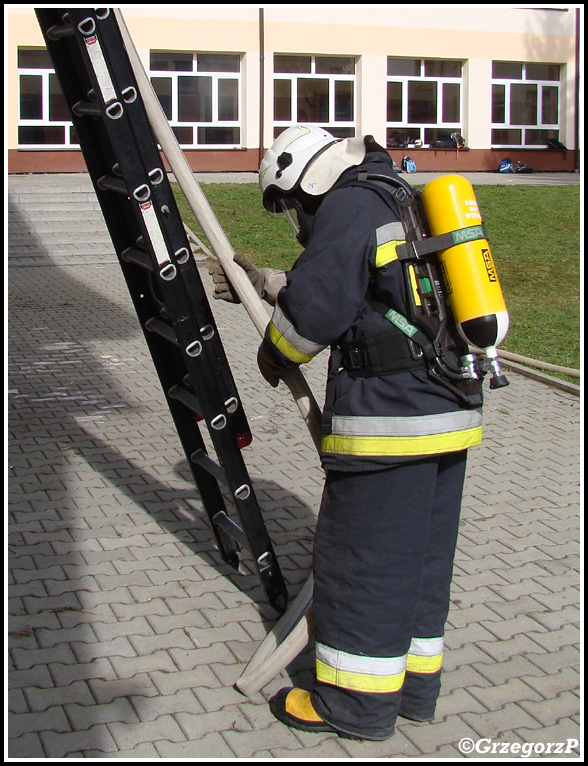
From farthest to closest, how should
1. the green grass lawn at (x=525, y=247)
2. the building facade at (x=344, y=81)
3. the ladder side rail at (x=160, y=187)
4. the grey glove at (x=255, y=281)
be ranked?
the building facade at (x=344, y=81)
the green grass lawn at (x=525, y=247)
the grey glove at (x=255, y=281)
the ladder side rail at (x=160, y=187)

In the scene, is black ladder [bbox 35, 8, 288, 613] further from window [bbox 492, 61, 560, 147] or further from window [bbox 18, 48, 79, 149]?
window [bbox 492, 61, 560, 147]

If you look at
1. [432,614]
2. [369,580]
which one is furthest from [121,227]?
[432,614]

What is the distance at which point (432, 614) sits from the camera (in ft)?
11.0

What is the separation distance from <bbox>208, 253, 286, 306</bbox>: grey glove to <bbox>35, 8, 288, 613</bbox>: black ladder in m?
0.08

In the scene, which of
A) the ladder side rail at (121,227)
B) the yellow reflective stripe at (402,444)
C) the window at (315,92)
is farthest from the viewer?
the window at (315,92)

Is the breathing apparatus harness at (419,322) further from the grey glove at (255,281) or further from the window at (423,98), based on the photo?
the window at (423,98)

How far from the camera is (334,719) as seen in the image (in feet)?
10.4

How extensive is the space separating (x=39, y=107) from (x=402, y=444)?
2467 centimetres

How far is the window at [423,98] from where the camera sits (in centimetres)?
2873

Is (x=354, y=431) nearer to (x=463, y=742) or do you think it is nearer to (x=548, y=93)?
(x=463, y=742)

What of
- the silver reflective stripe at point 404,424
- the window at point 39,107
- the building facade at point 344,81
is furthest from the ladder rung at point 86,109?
the window at point 39,107

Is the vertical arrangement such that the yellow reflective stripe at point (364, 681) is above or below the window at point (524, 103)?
below

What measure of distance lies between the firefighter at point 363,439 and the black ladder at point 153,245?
369 millimetres
